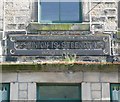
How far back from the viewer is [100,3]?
10750mm

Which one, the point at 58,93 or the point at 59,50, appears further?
the point at 59,50

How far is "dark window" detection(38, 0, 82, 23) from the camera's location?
10758mm

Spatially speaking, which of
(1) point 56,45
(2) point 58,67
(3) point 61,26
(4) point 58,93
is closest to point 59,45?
(1) point 56,45

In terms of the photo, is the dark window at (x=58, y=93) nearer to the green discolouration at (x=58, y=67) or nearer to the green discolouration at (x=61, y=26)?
the green discolouration at (x=58, y=67)

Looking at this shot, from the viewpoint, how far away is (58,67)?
9.58m

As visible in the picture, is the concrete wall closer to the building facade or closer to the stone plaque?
the building facade

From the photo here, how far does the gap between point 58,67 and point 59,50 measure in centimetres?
75

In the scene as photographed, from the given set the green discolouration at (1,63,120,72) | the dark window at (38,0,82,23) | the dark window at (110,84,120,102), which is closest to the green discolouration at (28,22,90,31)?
the dark window at (38,0,82,23)

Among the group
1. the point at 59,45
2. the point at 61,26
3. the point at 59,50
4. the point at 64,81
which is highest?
the point at 61,26

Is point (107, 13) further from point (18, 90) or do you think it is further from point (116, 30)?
point (18, 90)

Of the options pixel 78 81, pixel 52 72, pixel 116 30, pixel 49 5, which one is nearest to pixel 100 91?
pixel 78 81

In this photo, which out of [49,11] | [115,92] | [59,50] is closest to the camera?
[115,92]

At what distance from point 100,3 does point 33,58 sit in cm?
235

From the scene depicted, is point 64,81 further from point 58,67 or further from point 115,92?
point 115,92
